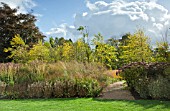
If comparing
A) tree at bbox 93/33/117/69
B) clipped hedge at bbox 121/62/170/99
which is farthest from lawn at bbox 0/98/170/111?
tree at bbox 93/33/117/69

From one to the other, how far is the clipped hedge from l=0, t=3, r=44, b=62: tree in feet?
50.2

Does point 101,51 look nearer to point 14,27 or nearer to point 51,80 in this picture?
point 51,80

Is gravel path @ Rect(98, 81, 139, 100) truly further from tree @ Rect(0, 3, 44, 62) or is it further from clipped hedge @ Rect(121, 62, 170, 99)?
tree @ Rect(0, 3, 44, 62)

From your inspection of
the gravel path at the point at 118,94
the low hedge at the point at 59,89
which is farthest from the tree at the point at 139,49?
the low hedge at the point at 59,89

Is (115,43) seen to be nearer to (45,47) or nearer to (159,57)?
(45,47)

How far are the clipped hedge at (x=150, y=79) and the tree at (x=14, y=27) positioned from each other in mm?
15305

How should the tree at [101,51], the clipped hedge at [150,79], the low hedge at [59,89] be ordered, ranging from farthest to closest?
1. the tree at [101,51]
2. the low hedge at [59,89]
3. the clipped hedge at [150,79]

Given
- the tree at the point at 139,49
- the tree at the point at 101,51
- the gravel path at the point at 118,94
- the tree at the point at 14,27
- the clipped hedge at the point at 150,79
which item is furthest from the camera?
the tree at the point at 14,27

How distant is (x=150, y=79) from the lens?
322 inches

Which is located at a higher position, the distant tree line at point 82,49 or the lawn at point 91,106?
the distant tree line at point 82,49

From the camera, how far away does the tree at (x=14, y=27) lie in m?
22.9

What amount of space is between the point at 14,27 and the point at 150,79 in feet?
59.0

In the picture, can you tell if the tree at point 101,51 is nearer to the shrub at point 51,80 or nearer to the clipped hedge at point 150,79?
the shrub at point 51,80

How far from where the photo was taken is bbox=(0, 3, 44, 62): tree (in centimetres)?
2294
